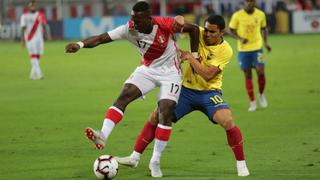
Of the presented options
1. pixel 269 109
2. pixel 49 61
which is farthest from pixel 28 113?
pixel 49 61

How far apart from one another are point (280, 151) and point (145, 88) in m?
3.15

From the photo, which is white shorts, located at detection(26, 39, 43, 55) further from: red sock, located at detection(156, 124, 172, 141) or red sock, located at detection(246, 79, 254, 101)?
red sock, located at detection(156, 124, 172, 141)

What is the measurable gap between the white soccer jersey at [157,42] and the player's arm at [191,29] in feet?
0.45

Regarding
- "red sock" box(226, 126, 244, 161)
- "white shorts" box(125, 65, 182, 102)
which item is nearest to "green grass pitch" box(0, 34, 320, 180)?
"red sock" box(226, 126, 244, 161)

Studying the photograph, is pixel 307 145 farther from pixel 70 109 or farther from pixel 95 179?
pixel 70 109

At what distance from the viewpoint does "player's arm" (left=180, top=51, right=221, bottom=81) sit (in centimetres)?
1131

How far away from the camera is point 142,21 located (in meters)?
11.3

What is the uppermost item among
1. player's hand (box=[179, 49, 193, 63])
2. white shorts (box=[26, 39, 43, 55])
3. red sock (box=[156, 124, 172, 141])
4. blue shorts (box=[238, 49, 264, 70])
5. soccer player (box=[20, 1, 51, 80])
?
player's hand (box=[179, 49, 193, 63])

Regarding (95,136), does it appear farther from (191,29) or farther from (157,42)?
(191,29)

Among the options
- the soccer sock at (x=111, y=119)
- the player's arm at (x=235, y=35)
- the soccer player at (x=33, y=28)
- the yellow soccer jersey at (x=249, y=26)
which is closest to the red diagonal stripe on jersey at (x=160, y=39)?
the soccer sock at (x=111, y=119)

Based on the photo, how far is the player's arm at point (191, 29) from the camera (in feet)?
37.2

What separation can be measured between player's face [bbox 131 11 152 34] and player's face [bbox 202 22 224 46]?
0.78 metres

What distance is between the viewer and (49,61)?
1451 inches

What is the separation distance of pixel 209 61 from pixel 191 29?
0.53 m
